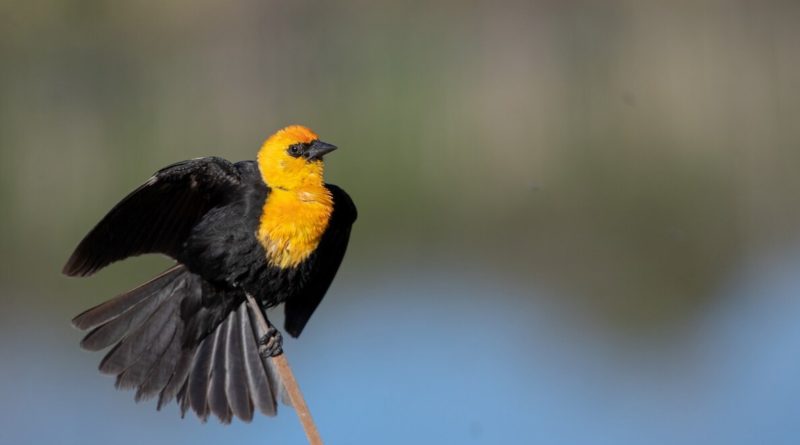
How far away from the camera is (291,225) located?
3604 mm

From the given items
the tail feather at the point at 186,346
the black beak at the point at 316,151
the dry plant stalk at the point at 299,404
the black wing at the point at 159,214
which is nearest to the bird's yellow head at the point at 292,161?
the black beak at the point at 316,151

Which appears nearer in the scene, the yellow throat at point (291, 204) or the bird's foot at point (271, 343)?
the yellow throat at point (291, 204)

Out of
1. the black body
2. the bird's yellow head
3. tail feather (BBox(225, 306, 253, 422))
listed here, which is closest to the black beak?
the bird's yellow head

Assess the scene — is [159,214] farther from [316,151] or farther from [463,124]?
[463,124]

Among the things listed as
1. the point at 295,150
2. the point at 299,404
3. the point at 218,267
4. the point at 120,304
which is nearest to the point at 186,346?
the point at 120,304

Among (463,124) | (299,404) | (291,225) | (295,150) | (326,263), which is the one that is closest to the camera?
(299,404)

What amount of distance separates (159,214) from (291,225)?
399mm

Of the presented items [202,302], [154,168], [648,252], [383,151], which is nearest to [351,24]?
[383,151]

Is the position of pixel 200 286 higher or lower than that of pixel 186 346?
higher

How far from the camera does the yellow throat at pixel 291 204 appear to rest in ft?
11.8

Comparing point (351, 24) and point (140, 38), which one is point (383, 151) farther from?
point (140, 38)

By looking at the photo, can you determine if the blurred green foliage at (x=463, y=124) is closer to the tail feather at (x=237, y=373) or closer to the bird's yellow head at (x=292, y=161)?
the tail feather at (x=237, y=373)

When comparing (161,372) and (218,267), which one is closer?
(218,267)

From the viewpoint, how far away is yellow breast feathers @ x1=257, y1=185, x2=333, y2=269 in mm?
3605
